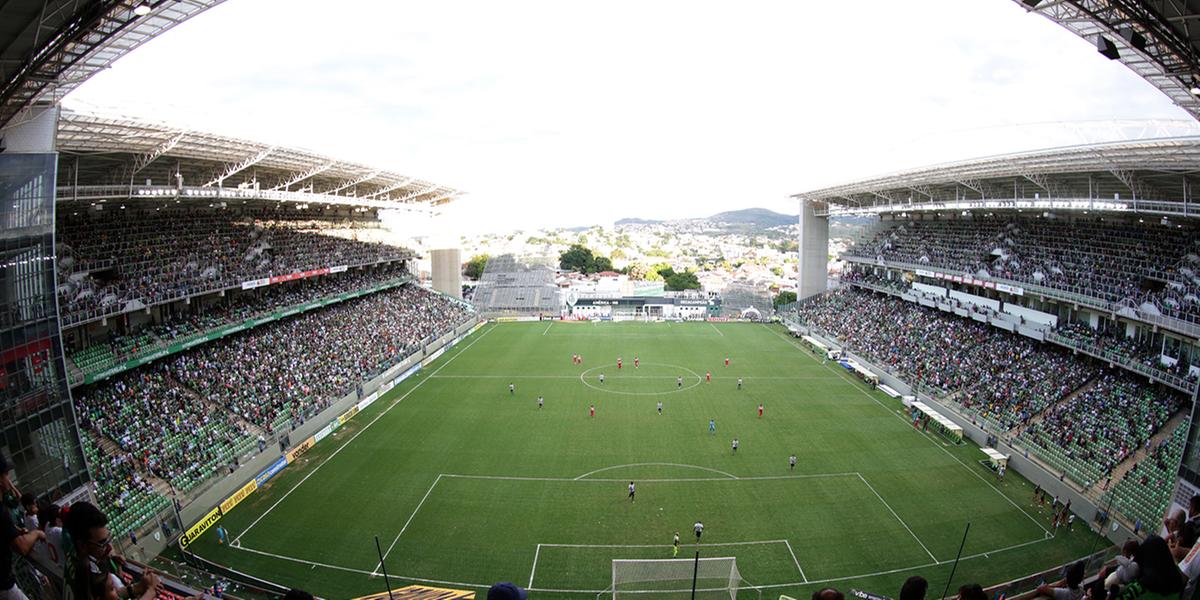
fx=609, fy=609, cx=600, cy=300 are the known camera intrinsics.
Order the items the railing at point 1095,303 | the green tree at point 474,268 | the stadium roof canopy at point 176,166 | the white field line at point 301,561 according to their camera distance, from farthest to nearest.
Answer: the green tree at point 474,268 → the railing at point 1095,303 → the stadium roof canopy at point 176,166 → the white field line at point 301,561

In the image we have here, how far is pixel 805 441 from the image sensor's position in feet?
83.2

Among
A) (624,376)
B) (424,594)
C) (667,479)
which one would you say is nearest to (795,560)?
(667,479)

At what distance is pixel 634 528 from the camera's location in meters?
18.3

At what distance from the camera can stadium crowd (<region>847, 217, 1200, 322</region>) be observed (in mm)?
24703

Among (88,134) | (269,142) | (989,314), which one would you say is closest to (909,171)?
(989,314)

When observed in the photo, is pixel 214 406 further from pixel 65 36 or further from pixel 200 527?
pixel 65 36

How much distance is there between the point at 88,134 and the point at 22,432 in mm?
10844

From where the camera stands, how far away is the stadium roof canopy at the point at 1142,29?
32.9 feet

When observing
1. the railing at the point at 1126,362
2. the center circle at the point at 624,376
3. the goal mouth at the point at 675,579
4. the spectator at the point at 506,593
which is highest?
the spectator at the point at 506,593

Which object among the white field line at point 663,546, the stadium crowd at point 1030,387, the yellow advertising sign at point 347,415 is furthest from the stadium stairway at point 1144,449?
the yellow advertising sign at point 347,415

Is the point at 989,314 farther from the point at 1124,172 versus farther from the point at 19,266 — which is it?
A: the point at 19,266

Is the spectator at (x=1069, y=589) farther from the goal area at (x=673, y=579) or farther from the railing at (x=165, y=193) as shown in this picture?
the railing at (x=165, y=193)

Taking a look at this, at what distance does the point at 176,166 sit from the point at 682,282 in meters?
82.2

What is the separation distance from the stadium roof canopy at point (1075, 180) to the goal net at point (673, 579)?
2085 cm
